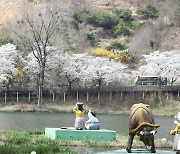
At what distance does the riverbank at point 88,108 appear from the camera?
55.0 meters

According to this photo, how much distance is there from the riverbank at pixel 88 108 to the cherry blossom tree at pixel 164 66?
21.4ft

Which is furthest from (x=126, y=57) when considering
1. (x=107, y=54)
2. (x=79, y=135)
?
(x=79, y=135)

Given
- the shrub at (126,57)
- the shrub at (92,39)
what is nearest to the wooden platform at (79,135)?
the shrub at (126,57)

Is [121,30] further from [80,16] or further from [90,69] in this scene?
[90,69]

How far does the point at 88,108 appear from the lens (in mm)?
57594

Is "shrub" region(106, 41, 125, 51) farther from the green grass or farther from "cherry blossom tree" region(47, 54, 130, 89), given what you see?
the green grass

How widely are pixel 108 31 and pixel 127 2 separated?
55.4 ft

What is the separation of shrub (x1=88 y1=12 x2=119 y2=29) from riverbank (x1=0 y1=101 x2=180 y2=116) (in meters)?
35.3

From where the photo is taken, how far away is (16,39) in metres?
74.7

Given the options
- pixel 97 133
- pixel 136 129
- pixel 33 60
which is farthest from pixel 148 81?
pixel 136 129

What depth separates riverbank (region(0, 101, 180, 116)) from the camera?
55031mm

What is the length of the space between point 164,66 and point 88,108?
1280cm

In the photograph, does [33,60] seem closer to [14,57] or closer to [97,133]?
[14,57]

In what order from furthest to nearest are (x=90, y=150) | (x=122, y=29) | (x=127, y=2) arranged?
(x=127, y=2) → (x=122, y=29) → (x=90, y=150)
